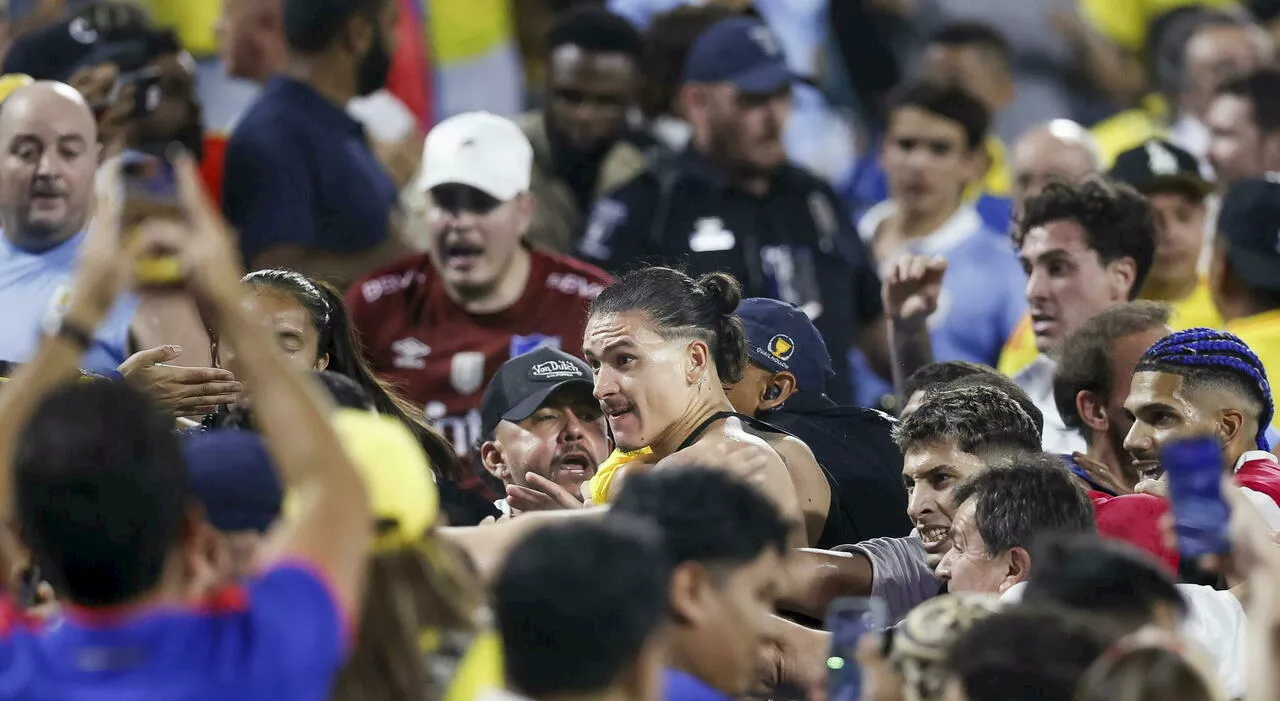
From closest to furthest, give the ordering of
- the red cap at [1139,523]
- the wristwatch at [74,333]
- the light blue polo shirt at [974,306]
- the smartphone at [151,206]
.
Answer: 1. the smartphone at [151,206]
2. the wristwatch at [74,333]
3. the red cap at [1139,523]
4. the light blue polo shirt at [974,306]

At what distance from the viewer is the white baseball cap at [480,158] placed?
25.1 ft

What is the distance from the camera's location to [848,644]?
3.75 metres

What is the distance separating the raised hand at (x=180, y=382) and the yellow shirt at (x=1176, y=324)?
9.76 feet

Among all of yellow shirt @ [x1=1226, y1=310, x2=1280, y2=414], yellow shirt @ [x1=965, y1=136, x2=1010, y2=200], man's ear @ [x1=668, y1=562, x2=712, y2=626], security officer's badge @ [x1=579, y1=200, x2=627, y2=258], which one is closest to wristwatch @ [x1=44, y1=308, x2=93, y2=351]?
man's ear @ [x1=668, y1=562, x2=712, y2=626]

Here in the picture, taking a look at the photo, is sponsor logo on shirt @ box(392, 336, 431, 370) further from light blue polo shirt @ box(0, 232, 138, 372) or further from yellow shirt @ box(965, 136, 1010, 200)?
yellow shirt @ box(965, 136, 1010, 200)

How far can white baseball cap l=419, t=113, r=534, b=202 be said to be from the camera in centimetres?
764

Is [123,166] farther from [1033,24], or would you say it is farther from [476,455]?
[1033,24]

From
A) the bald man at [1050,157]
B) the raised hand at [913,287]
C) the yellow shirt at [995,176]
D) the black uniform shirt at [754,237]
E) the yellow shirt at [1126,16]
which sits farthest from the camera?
the yellow shirt at [1126,16]

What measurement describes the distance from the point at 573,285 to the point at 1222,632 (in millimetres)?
3444

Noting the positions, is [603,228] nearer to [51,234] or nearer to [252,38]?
[252,38]

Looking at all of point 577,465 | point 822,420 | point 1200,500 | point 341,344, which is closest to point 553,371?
point 577,465

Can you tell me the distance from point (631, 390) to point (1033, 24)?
6129 millimetres

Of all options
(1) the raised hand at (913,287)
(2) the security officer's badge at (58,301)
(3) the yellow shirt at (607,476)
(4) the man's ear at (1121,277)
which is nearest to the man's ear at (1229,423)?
(3) the yellow shirt at (607,476)

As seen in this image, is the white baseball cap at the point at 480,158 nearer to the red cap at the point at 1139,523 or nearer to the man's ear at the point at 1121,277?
the man's ear at the point at 1121,277
